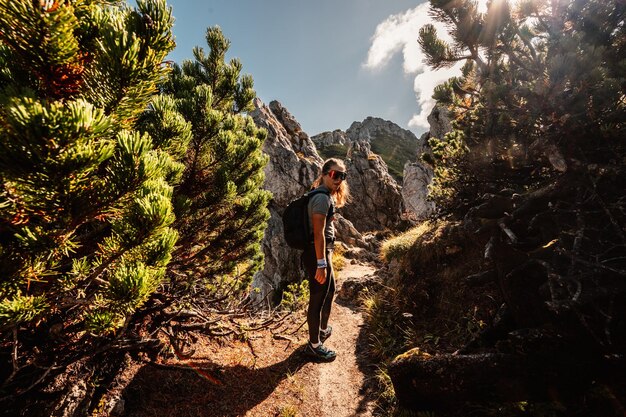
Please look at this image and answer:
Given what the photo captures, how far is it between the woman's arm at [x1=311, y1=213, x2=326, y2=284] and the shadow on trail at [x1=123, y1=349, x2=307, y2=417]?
1667 millimetres

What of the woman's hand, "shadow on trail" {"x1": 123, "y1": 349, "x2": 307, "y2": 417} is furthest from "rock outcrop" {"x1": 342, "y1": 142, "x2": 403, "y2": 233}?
"shadow on trail" {"x1": 123, "y1": 349, "x2": 307, "y2": 417}

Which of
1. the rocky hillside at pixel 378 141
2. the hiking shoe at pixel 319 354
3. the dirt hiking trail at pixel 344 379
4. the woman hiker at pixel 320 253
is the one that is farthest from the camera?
the rocky hillside at pixel 378 141

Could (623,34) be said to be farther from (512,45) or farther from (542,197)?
(542,197)

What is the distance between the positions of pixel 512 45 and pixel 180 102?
591 cm

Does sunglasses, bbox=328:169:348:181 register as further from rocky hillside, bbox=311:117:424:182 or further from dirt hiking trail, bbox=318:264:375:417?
rocky hillside, bbox=311:117:424:182

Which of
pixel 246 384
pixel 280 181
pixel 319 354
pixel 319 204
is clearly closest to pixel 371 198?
pixel 280 181

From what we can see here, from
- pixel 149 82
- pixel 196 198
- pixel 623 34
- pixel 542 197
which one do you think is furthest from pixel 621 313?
pixel 196 198

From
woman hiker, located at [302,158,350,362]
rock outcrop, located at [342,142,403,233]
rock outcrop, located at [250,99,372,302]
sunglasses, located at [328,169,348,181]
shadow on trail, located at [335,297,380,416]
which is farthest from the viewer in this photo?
rock outcrop, located at [342,142,403,233]

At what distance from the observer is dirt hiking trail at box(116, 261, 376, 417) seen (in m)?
3.34

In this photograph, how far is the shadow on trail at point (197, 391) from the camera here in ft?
10.7

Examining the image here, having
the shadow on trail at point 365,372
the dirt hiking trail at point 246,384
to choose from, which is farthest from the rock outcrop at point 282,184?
the dirt hiking trail at point 246,384

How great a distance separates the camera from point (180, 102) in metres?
3.66

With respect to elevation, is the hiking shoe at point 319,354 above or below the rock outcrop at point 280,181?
below

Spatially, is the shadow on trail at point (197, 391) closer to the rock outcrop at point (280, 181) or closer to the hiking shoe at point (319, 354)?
the hiking shoe at point (319, 354)
